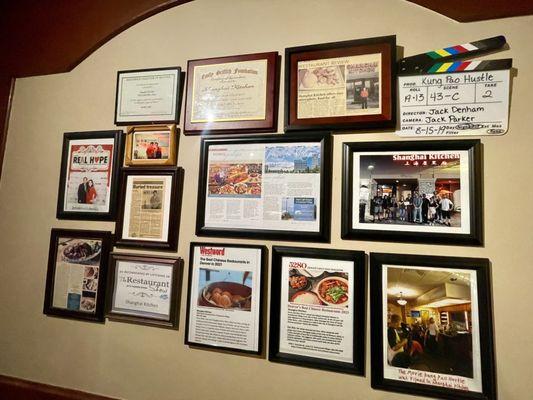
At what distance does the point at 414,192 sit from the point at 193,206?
0.88 metres

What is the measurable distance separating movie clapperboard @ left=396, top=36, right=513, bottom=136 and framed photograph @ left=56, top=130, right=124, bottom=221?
1259 millimetres

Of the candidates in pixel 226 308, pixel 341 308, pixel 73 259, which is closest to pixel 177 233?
pixel 226 308

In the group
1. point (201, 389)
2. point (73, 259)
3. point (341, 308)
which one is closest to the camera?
point (341, 308)

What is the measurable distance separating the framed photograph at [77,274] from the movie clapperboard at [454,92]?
1387 mm

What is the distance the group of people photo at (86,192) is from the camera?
4.98 feet

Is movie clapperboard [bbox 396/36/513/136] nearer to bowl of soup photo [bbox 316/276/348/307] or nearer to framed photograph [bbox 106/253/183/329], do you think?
bowl of soup photo [bbox 316/276/348/307]

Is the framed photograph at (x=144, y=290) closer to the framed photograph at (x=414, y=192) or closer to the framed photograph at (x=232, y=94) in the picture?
the framed photograph at (x=232, y=94)

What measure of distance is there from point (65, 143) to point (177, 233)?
2.54 feet

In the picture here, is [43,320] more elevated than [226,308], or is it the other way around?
[226,308]

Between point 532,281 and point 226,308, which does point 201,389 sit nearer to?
point 226,308

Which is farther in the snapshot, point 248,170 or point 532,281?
point 248,170

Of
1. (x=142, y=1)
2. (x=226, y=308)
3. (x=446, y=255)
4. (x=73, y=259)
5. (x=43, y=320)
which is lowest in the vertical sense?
(x=43, y=320)

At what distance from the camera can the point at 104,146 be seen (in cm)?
152

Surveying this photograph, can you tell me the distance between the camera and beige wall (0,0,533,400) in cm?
105
